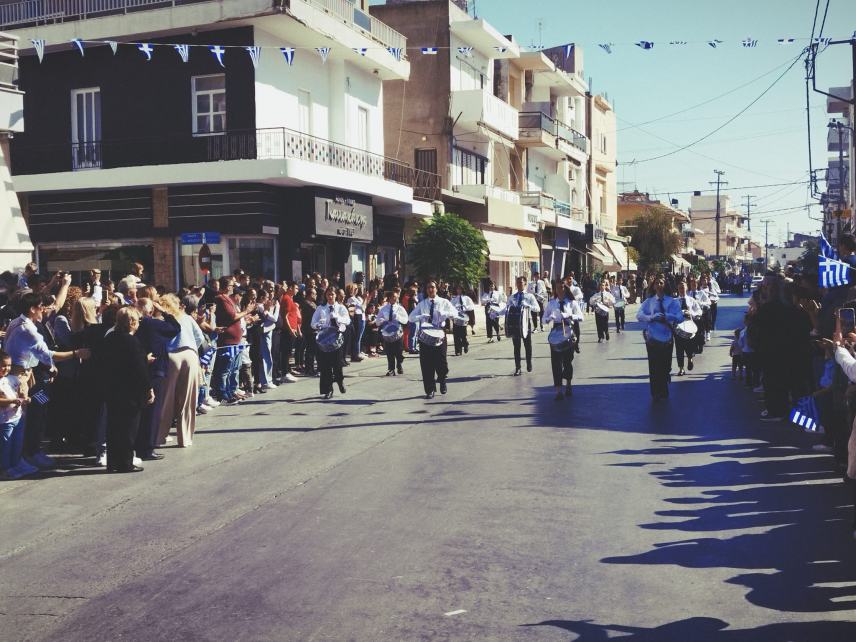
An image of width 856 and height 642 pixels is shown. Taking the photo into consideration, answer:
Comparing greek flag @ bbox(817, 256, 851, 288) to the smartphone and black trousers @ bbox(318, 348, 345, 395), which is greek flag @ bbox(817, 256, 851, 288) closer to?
the smartphone

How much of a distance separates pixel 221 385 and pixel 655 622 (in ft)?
38.3

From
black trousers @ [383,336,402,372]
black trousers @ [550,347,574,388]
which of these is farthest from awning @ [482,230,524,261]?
black trousers @ [550,347,574,388]

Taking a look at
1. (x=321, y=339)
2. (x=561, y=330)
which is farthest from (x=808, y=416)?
(x=321, y=339)

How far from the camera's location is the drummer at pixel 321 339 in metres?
16.4

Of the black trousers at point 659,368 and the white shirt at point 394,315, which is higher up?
the white shirt at point 394,315

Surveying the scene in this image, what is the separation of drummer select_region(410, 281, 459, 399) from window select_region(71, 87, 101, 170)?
45.9ft

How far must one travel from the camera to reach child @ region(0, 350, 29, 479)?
10.0m

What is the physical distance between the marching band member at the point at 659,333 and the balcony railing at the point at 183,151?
11.8 m

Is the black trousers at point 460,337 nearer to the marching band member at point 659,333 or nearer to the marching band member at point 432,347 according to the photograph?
the marching band member at point 432,347

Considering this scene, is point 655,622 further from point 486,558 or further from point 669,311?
point 669,311

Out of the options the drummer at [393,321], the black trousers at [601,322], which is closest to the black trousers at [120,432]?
the drummer at [393,321]

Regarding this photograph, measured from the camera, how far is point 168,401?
11.9 m

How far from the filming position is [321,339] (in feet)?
54.2

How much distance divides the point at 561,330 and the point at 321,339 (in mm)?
4097
